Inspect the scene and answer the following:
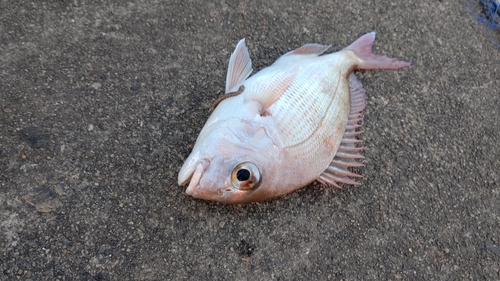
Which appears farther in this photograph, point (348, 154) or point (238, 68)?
point (238, 68)

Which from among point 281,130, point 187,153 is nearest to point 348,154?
point 281,130

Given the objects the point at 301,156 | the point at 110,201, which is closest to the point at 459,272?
the point at 301,156

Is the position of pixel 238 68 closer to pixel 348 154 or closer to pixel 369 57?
pixel 348 154

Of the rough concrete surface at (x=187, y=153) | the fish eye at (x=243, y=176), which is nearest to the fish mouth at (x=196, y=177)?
the fish eye at (x=243, y=176)

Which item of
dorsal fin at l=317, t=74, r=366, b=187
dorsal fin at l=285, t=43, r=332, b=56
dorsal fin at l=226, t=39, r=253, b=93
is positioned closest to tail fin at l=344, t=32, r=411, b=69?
dorsal fin at l=285, t=43, r=332, b=56

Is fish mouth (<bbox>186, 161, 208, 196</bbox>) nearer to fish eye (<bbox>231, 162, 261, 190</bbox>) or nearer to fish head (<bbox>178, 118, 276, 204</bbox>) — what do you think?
fish head (<bbox>178, 118, 276, 204</bbox>)

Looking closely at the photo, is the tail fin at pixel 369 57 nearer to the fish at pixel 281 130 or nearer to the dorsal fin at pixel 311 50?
the fish at pixel 281 130
